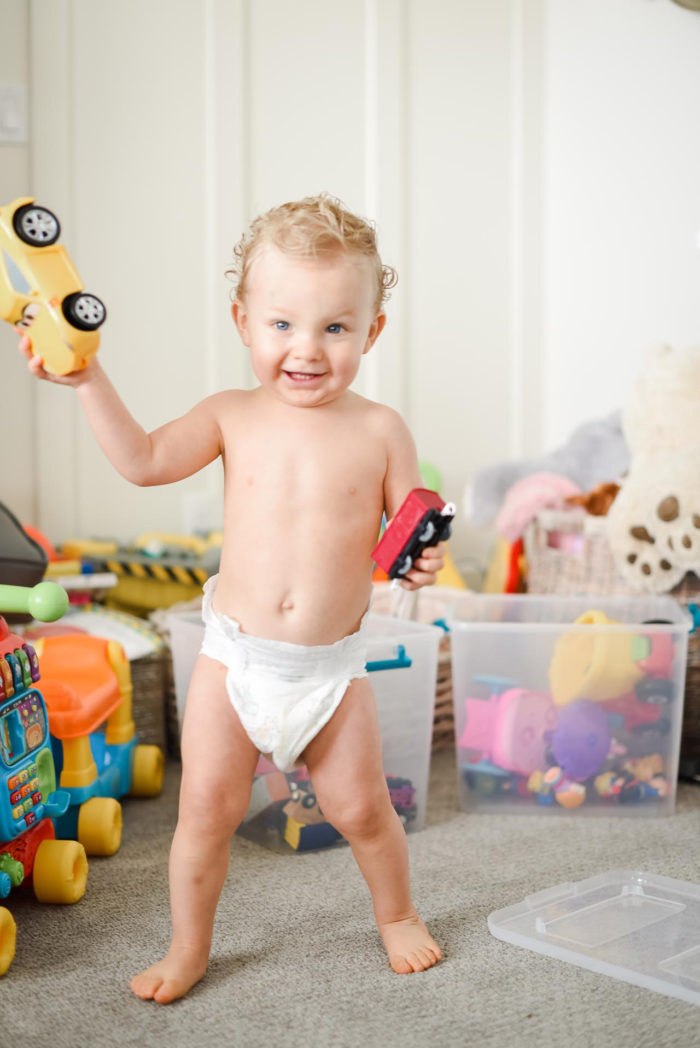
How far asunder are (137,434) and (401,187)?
161cm

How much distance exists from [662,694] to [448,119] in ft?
5.00

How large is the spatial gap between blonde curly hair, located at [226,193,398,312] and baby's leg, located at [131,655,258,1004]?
1.37ft

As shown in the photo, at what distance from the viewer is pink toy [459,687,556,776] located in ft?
4.92

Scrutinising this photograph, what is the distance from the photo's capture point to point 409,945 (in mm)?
1052

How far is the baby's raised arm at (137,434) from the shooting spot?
0.94 meters

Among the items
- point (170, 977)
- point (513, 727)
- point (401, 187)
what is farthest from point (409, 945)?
point (401, 187)

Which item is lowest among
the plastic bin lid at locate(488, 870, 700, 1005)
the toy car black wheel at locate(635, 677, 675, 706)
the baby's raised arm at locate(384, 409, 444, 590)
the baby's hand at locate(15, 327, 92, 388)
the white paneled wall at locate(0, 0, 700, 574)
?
the plastic bin lid at locate(488, 870, 700, 1005)

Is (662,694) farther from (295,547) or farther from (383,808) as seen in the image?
(295,547)

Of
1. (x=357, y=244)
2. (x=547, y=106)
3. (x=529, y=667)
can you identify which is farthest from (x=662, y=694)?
(x=547, y=106)

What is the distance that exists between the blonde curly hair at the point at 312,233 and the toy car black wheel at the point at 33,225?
0.20 metres

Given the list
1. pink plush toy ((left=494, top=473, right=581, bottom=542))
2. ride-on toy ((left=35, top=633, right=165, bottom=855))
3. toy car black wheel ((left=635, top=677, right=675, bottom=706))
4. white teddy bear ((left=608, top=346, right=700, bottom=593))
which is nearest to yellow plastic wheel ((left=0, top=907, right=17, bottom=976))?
ride-on toy ((left=35, top=633, right=165, bottom=855))

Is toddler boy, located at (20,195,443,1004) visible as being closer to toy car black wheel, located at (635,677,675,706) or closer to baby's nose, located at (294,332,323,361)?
baby's nose, located at (294,332,323,361)

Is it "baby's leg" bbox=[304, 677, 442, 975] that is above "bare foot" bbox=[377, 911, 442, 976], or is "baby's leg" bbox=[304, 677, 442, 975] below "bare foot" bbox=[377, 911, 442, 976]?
above

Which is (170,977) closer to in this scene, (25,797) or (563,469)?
(25,797)
